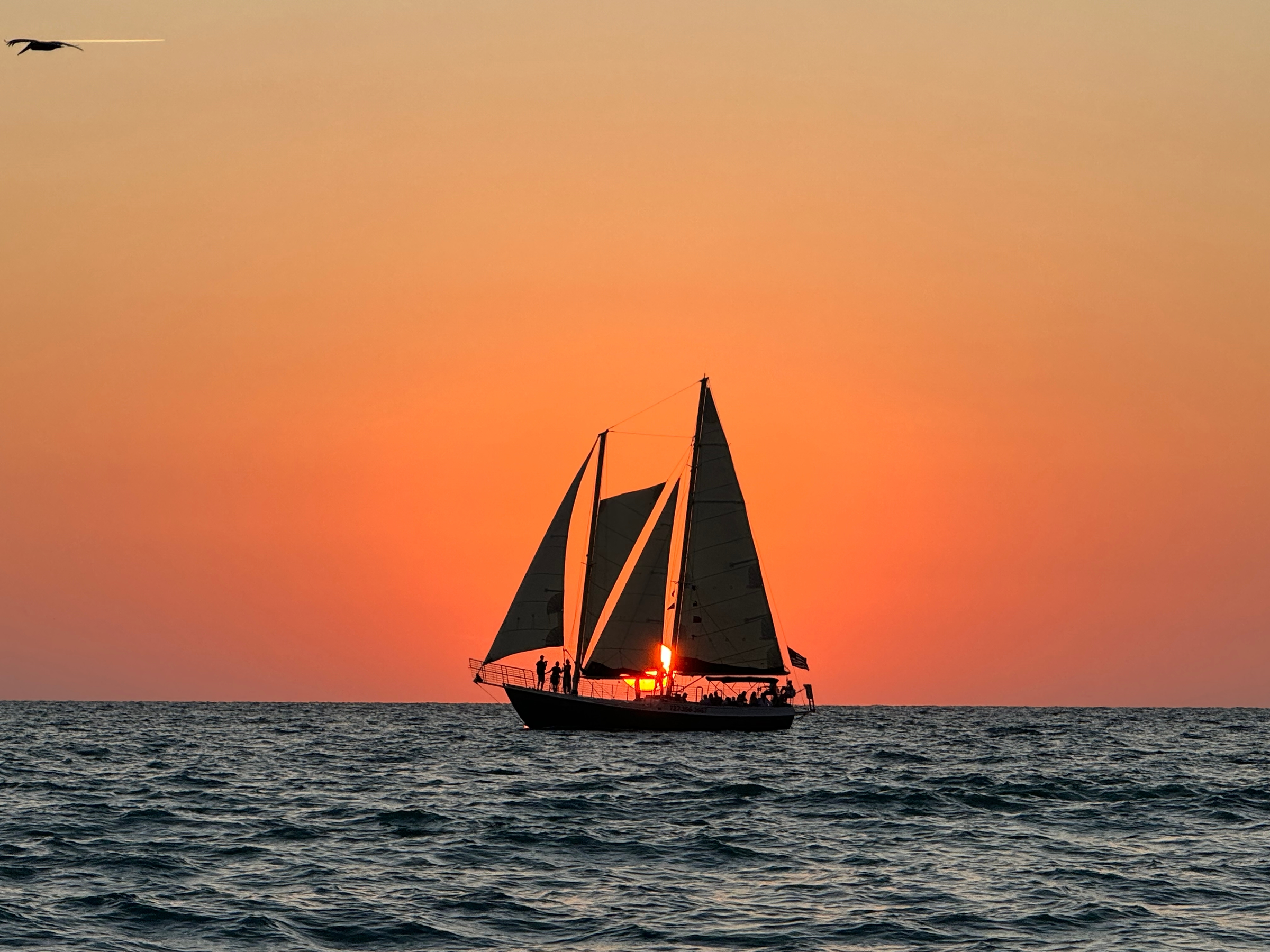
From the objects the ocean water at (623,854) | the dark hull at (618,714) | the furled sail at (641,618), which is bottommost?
the ocean water at (623,854)

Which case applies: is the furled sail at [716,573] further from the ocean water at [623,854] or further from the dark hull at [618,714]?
the ocean water at [623,854]

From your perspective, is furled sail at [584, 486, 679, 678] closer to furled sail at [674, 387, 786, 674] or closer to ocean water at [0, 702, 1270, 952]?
furled sail at [674, 387, 786, 674]

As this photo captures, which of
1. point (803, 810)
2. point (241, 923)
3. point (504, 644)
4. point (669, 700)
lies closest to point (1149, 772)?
point (803, 810)

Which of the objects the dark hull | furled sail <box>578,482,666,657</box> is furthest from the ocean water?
furled sail <box>578,482,666,657</box>

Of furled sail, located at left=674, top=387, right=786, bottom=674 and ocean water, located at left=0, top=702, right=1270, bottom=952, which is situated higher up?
furled sail, located at left=674, top=387, right=786, bottom=674

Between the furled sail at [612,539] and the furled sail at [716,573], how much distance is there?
10.9ft

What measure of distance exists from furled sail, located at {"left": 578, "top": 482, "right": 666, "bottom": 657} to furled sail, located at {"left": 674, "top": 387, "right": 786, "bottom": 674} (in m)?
3.34

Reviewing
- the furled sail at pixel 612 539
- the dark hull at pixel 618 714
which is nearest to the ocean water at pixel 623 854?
the dark hull at pixel 618 714

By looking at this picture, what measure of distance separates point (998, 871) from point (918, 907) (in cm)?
495

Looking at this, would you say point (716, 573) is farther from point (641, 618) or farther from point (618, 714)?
point (618, 714)

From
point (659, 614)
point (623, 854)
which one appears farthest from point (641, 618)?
point (623, 854)

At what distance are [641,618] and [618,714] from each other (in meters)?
5.30

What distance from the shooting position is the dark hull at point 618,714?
79688 mm

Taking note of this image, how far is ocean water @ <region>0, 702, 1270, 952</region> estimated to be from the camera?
24938 mm
